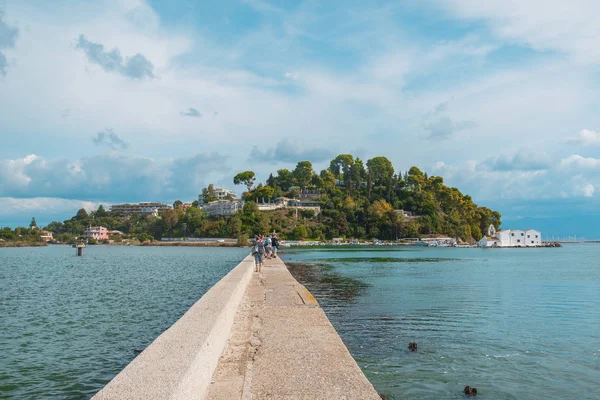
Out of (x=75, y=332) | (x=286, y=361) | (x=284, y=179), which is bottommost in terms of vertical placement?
(x=75, y=332)

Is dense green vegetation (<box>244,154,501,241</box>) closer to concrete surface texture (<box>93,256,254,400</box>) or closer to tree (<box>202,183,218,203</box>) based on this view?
tree (<box>202,183,218,203</box>)

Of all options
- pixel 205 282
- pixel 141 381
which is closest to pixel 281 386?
pixel 141 381

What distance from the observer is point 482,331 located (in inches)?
500

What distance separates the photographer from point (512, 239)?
13275 cm

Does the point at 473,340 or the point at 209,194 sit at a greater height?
the point at 209,194

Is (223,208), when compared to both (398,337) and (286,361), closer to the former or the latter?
(398,337)

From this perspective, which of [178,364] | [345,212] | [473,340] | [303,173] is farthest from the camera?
[303,173]

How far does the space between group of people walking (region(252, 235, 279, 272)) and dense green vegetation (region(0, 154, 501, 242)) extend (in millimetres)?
92878

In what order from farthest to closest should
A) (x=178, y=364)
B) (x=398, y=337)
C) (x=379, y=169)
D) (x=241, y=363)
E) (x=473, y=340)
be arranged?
(x=379, y=169) < (x=398, y=337) < (x=473, y=340) < (x=241, y=363) < (x=178, y=364)

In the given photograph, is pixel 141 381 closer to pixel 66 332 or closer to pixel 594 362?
pixel 594 362

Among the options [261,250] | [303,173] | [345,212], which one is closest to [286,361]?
[261,250]

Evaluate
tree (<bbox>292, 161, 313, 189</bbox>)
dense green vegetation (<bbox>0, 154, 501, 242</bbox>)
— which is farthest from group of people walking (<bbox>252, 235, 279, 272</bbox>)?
tree (<bbox>292, 161, 313, 189</bbox>)

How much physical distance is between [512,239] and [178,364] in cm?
14237

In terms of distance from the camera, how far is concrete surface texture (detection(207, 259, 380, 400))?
5699 millimetres
